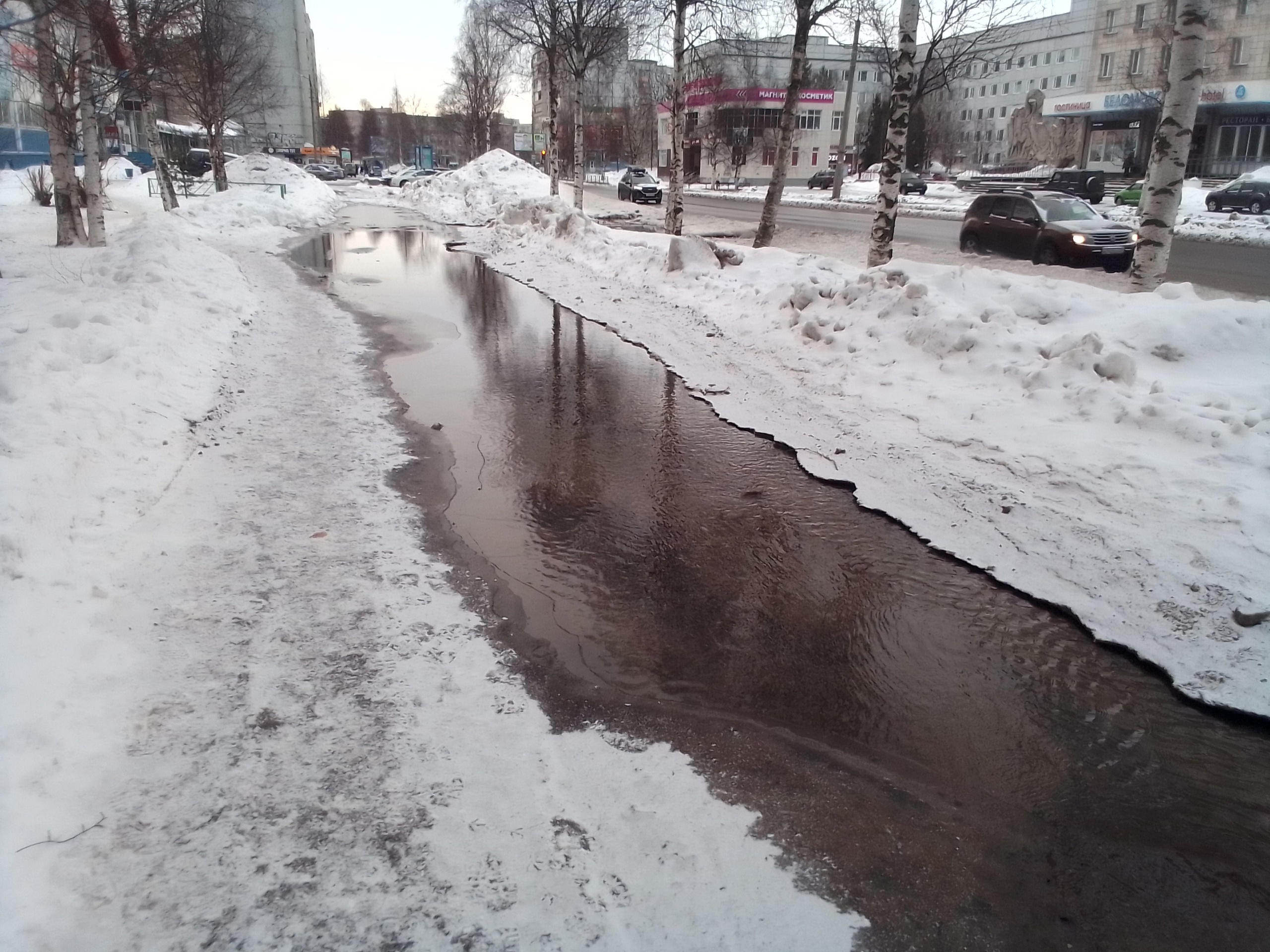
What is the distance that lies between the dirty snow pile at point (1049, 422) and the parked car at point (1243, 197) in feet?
87.5

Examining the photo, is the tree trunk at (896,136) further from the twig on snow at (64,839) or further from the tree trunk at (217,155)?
the tree trunk at (217,155)

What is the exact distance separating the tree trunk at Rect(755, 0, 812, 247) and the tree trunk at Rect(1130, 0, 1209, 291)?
333 inches

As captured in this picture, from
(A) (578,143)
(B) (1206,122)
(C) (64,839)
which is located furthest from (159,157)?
(B) (1206,122)

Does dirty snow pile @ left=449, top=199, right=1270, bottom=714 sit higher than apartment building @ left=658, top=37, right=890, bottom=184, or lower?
lower

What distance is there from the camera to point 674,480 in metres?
6.85

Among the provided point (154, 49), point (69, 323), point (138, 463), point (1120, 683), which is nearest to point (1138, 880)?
point (1120, 683)

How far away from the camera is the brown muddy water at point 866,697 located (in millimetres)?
3070

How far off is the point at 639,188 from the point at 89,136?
31.5 m

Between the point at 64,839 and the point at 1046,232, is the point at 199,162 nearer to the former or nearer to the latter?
the point at 1046,232

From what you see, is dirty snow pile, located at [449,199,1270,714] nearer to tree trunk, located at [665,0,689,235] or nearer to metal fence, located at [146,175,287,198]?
tree trunk, located at [665,0,689,235]

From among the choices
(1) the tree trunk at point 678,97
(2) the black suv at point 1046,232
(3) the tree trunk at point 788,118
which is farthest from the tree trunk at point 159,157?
(2) the black suv at point 1046,232

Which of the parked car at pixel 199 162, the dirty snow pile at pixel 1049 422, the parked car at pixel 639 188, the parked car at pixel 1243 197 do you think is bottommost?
the dirty snow pile at pixel 1049 422

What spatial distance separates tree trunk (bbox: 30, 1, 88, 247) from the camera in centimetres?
1476

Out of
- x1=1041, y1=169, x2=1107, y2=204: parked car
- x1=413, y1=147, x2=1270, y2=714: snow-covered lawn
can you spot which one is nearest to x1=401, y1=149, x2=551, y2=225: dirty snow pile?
x1=1041, y1=169, x2=1107, y2=204: parked car
